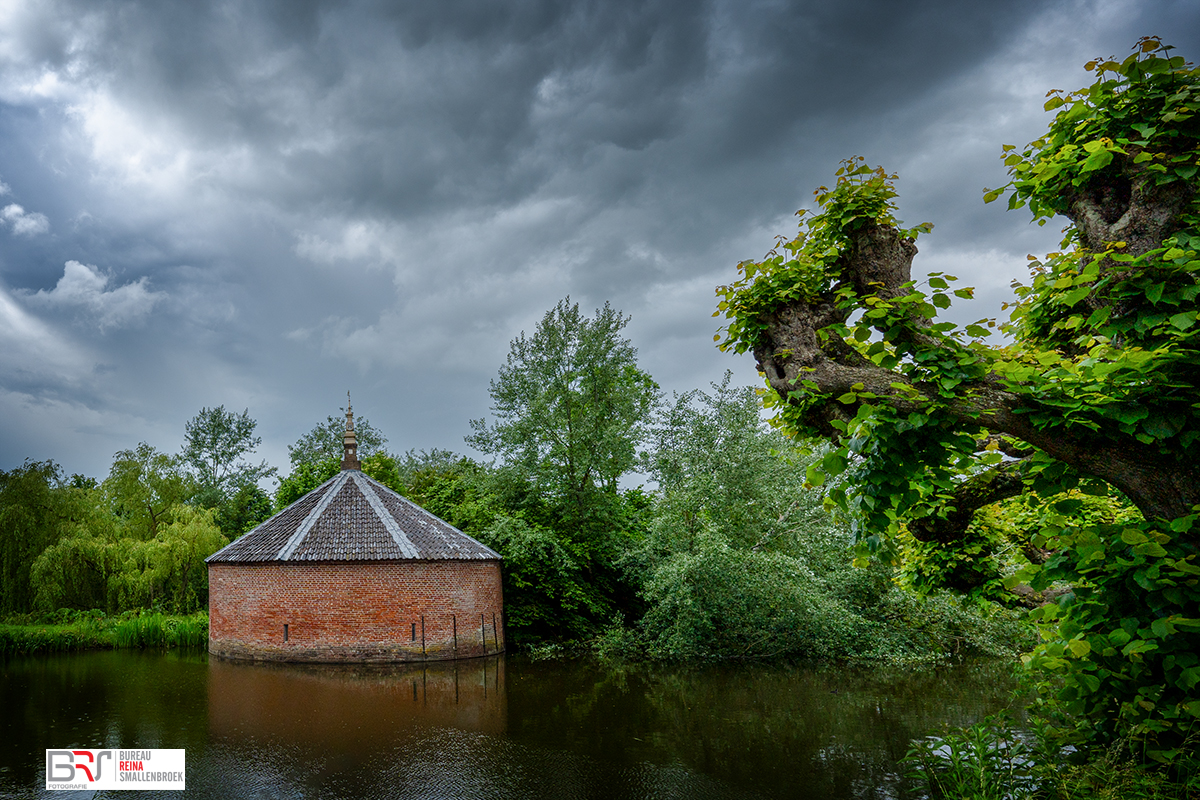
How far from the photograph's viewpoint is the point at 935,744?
839 centimetres

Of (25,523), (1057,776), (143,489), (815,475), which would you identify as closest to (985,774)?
(1057,776)

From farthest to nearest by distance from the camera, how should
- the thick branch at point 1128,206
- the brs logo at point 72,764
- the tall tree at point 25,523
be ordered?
the tall tree at point 25,523
the brs logo at point 72,764
the thick branch at point 1128,206

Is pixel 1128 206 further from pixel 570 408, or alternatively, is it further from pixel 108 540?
pixel 108 540

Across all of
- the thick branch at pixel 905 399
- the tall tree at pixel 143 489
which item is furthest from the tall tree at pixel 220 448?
the thick branch at pixel 905 399

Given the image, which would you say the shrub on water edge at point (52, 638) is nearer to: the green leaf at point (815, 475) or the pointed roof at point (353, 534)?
the pointed roof at point (353, 534)

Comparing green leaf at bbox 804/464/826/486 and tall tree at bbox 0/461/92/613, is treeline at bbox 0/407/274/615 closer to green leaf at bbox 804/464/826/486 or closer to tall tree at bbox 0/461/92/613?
tall tree at bbox 0/461/92/613

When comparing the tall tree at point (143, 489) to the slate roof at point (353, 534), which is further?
the tall tree at point (143, 489)

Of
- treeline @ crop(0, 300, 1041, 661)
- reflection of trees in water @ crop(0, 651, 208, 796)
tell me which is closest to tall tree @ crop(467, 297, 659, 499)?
treeline @ crop(0, 300, 1041, 661)

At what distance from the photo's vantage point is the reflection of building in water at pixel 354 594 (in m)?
17.4

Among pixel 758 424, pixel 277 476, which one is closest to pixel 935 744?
pixel 758 424

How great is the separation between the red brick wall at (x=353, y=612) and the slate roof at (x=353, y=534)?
332 millimetres

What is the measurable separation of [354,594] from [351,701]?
212 inches

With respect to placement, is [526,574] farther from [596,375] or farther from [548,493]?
[596,375]

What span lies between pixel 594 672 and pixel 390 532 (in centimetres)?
755
